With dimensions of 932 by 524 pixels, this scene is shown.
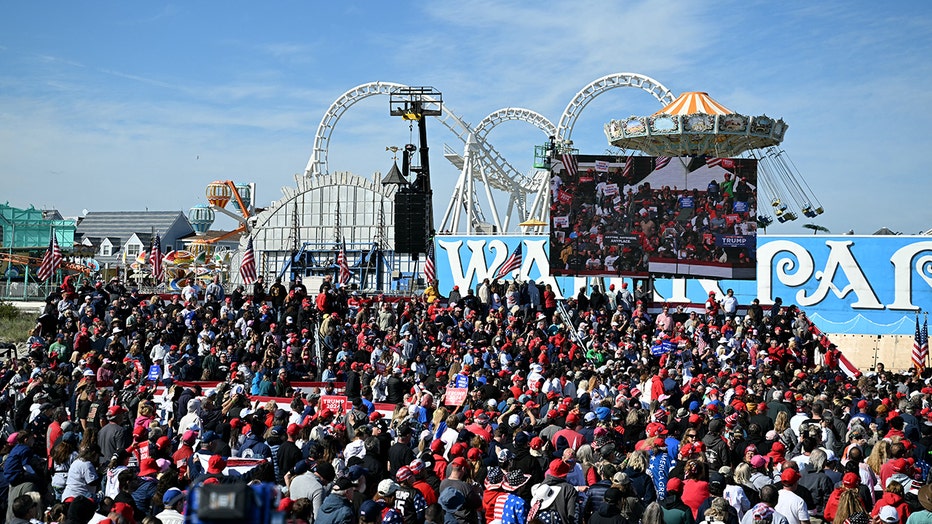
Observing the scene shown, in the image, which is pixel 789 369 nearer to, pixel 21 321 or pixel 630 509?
pixel 630 509

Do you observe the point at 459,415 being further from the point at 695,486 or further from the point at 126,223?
the point at 126,223

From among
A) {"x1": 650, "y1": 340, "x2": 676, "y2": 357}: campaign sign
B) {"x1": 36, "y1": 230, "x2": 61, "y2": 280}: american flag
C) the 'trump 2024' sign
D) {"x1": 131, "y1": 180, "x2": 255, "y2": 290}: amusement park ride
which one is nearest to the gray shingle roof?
{"x1": 131, "y1": 180, "x2": 255, "y2": 290}: amusement park ride

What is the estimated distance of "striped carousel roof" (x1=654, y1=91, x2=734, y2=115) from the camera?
39188 mm

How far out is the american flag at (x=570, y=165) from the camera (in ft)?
94.4

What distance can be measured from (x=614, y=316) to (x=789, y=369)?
15.2 feet

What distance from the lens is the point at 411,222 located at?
37.4 m

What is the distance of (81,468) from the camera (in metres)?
10.5

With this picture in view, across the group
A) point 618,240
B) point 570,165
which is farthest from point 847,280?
point 570,165

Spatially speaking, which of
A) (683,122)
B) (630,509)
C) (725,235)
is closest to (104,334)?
(725,235)

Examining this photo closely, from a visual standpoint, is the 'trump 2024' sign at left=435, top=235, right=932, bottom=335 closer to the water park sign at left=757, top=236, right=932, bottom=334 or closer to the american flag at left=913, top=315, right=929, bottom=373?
the water park sign at left=757, top=236, right=932, bottom=334

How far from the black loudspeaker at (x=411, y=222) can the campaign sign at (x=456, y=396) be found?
19075 millimetres

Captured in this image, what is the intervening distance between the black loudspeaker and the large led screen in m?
9.20

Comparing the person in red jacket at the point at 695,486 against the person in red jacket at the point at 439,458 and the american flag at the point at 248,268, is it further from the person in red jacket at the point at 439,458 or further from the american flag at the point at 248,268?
the american flag at the point at 248,268

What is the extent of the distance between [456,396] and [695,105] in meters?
24.4
